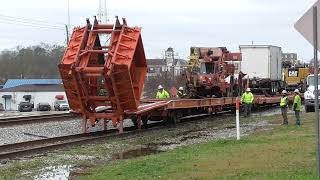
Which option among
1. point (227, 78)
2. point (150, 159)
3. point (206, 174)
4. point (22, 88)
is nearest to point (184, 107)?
point (227, 78)

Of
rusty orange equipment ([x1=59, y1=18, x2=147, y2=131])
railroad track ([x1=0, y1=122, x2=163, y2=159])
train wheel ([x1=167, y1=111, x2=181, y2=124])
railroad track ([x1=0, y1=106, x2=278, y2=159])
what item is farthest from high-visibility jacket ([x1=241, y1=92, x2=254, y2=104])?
rusty orange equipment ([x1=59, y1=18, x2=147, y2=131])

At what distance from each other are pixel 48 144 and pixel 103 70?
9.58ft

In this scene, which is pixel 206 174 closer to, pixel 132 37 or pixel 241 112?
pixel 132 37

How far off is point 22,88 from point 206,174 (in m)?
98.6

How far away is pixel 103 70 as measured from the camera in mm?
17578

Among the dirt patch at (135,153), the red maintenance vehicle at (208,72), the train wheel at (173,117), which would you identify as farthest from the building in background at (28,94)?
the dirt patch at (135,153)

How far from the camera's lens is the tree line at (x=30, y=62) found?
111 metres

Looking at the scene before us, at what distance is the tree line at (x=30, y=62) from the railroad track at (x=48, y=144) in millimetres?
85318

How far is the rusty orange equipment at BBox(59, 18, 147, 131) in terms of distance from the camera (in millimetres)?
17781

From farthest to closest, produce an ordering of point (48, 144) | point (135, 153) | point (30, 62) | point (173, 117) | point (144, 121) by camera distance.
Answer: point (30, 62)
point (173, 117)
point (144, 121)
point (48, 144)
point (135, 153)

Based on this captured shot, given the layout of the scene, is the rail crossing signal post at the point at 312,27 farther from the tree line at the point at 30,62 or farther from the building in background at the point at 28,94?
the tree line at the point at 30,62

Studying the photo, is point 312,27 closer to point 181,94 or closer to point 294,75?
point 181,94

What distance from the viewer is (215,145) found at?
14.4 meters

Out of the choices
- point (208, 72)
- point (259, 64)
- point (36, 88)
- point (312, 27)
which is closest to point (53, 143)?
point (312, 27)
